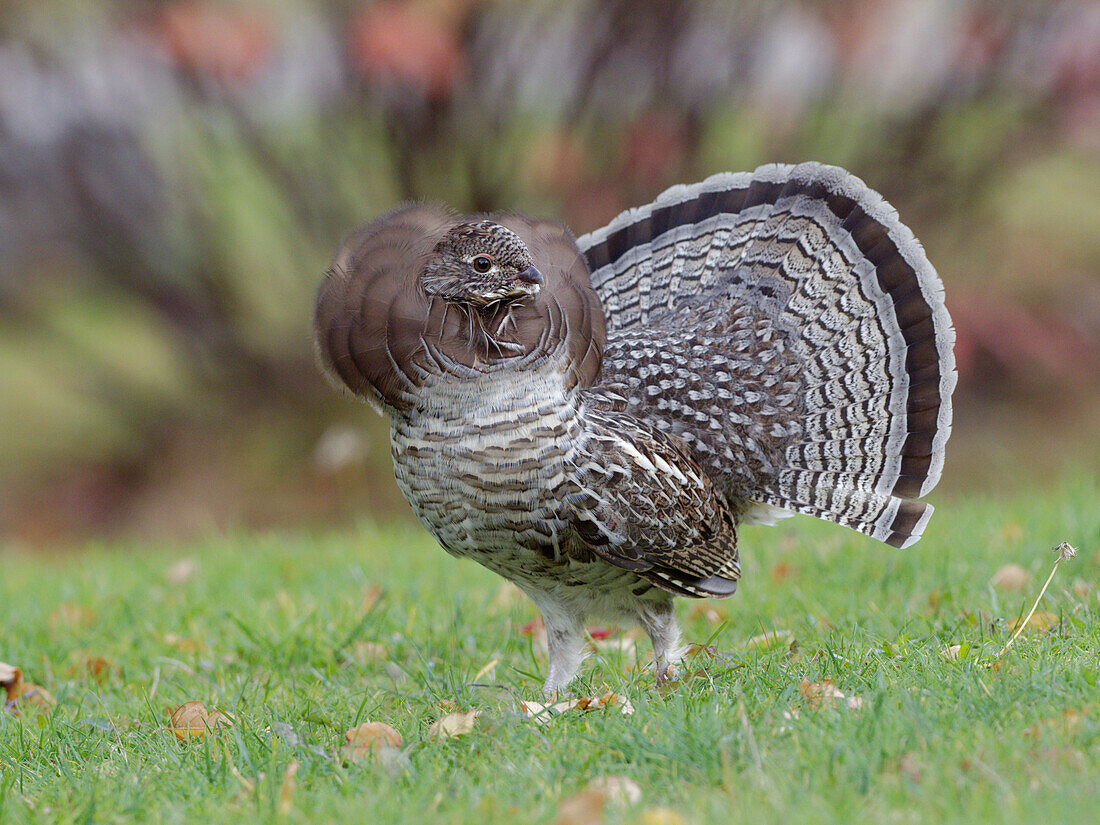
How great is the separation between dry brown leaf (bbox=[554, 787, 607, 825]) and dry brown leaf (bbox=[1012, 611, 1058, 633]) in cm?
176

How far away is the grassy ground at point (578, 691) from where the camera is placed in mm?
2559

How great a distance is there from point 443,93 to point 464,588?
4473 millimetres

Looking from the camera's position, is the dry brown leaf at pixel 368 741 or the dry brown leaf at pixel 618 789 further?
the dry brown leaf at pixel 368 741

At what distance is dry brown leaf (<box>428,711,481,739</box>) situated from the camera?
10.3ft

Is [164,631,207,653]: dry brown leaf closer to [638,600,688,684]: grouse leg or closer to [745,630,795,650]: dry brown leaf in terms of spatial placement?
[638,600,688,684]: grouse leg

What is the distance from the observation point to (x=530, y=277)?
3.61 metres

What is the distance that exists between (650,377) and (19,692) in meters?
2.63

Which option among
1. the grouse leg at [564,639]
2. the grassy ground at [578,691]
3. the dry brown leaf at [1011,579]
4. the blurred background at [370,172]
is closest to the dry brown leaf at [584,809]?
the grassy ground at [578,691]

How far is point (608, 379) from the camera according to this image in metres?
4.13

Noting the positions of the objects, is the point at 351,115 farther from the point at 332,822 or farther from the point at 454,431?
the point at 332,822

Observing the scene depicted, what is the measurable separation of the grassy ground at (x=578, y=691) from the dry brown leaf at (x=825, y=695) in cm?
2

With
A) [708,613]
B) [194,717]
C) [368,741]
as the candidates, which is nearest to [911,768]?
[368,741]

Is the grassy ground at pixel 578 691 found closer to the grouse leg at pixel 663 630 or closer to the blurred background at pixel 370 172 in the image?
the grouse leg at pixel 663 630

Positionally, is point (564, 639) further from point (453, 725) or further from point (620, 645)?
point (453, 725)
